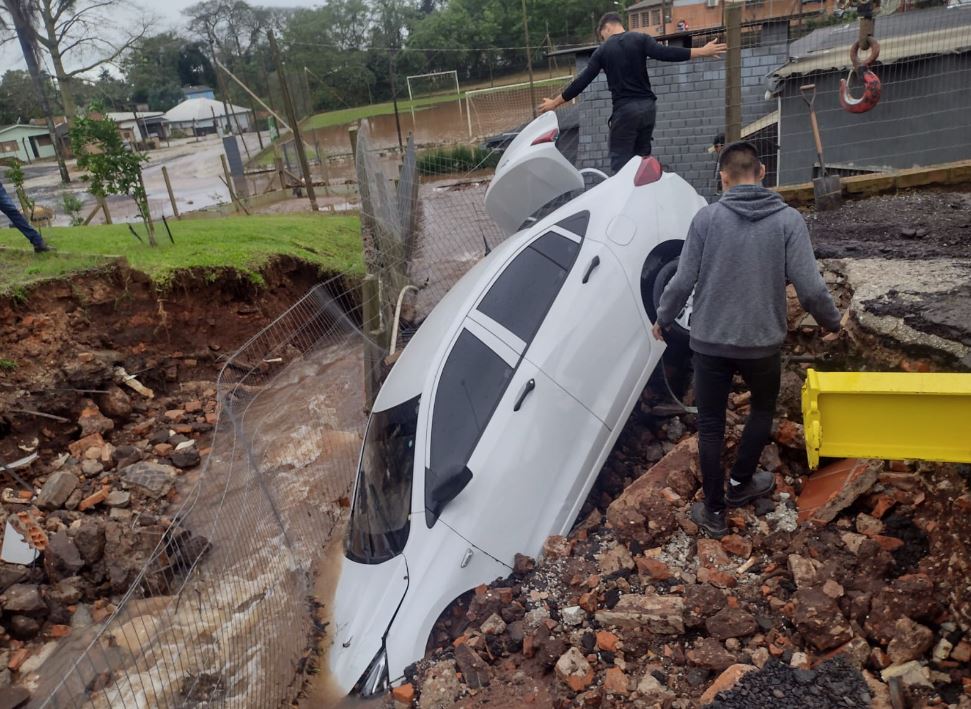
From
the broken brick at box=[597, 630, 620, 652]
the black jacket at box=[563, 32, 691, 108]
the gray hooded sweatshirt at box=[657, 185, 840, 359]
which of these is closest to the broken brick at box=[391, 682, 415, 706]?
the broken brick at box=[597, 630, 620, 652]

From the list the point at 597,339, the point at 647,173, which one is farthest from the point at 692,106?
the point at 597,339

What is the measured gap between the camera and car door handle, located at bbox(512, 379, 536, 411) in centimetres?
366

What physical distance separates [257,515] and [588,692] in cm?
307

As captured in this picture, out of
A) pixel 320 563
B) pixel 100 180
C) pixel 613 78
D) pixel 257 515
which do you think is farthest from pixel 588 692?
pixel 100 180

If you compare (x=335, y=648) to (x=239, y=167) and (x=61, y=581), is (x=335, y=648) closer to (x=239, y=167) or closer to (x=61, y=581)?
(x=61, y=581)

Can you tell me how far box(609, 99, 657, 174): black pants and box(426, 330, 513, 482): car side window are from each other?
116 inches

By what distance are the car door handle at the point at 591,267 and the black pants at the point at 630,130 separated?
210cm

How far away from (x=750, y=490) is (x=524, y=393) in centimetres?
127

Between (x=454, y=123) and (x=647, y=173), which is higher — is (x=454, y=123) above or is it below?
above

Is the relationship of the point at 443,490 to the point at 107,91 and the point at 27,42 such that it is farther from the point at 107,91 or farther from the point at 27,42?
the point at 107,91

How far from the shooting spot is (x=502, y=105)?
2753cm

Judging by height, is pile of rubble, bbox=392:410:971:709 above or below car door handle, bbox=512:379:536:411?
below

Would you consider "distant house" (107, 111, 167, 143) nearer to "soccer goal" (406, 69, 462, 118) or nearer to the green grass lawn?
"soccer goal" (406, 69, 462, 118)

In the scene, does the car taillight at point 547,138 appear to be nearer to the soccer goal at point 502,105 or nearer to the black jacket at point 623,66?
the black jacket at point 623,66
